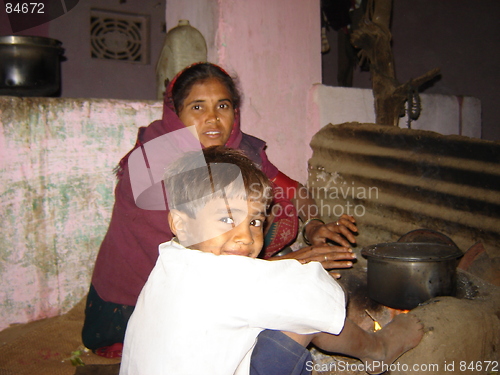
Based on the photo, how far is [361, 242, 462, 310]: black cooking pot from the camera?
1.91 metres

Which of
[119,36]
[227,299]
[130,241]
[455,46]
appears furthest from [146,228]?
[455,46]

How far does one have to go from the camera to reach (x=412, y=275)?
1.93 meters

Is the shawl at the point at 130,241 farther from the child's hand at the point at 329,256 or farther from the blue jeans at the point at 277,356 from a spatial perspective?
the blue jeans at the point at 277,356

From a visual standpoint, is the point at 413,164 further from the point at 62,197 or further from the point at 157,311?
the point at 62,197

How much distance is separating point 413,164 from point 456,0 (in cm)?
388

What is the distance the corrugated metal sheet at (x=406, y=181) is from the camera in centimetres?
267

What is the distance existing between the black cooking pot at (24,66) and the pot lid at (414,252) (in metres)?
2.43

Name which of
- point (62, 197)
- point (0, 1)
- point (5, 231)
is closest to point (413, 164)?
point (62, 197)

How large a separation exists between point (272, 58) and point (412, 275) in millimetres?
2119

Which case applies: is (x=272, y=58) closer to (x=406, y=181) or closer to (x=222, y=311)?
(x=406, y=181)

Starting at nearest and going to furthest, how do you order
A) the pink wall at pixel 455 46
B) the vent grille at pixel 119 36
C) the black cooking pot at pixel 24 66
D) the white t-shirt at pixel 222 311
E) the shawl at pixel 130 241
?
the white t-shirt at pixel 222 311 → the shawl at pixel 130 241 → the black cooking pot at pixel 24 66 → the vent grille at pixel 119 36 → the pink wall at pixel 455 46

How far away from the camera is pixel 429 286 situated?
1929mm

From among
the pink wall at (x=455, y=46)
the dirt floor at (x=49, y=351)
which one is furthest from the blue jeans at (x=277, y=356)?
the pink wall at (x=455, y=46)

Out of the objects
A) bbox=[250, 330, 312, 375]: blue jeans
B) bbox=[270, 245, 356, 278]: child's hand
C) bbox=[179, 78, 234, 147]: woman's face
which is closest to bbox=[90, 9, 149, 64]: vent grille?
bbox=[179, 78, 234, 147]: woman's face
